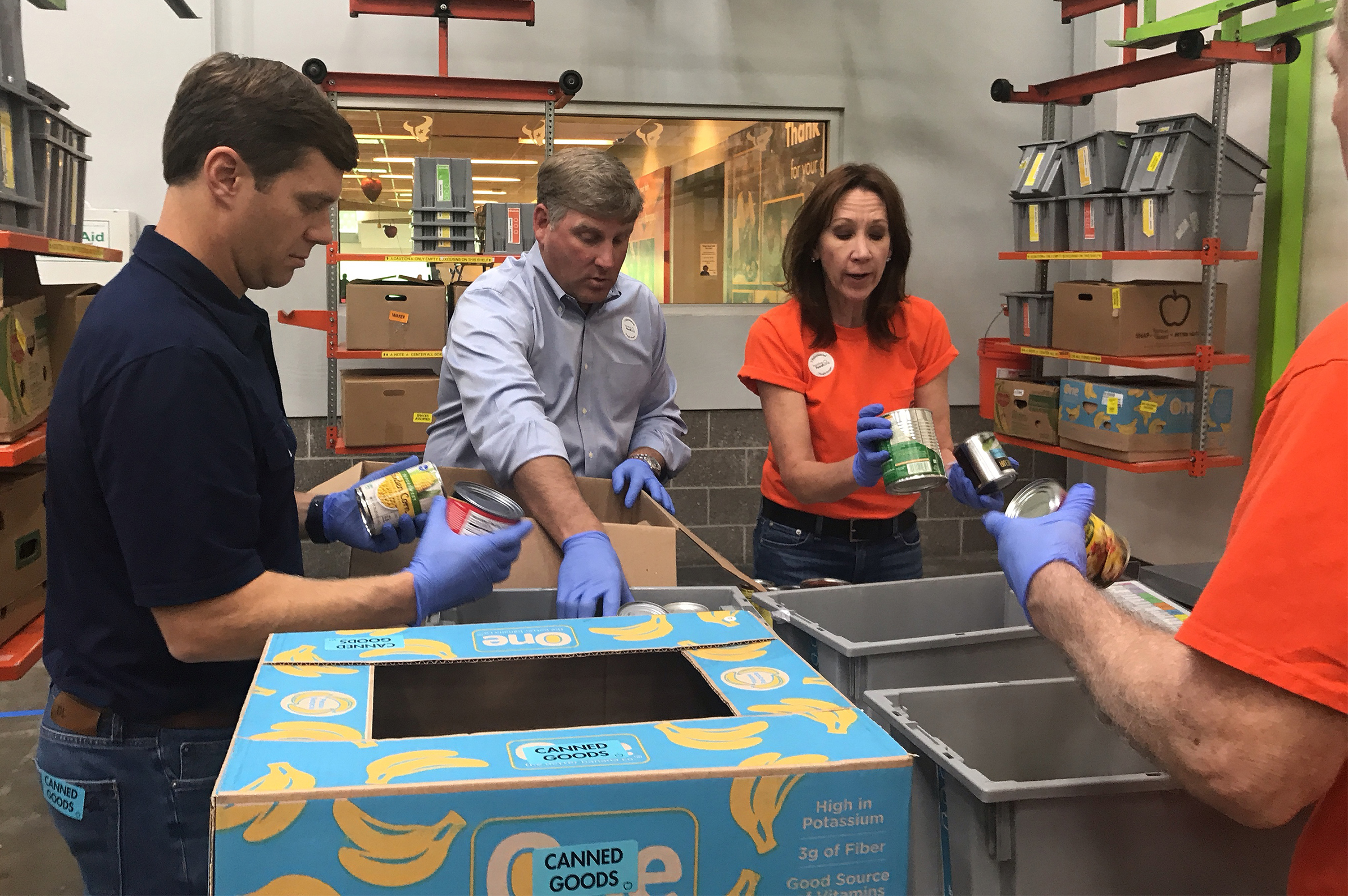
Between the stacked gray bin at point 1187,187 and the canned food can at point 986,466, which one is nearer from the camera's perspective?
the canned food can at point 986,466

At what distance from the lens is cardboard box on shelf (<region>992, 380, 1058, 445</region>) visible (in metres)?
4.95

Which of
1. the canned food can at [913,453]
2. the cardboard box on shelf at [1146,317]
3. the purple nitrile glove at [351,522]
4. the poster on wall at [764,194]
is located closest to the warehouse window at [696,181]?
the poster on wall at [764,194]

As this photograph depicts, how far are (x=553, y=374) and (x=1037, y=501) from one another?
1253 millimetres

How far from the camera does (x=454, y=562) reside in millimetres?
1392

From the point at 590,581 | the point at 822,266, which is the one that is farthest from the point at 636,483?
the point at 822,266

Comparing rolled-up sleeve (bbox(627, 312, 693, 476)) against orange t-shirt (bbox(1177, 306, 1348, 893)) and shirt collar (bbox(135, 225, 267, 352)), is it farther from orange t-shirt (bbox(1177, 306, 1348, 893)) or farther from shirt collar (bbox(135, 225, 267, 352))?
orange t-shirt (bbox(1177, 306, 1348, 893))

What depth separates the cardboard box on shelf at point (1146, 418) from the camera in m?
4.46

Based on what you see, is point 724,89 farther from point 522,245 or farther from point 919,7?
point 522,245

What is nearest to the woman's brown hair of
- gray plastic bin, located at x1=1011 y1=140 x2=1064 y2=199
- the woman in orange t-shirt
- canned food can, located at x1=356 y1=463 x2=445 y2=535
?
the woman in orange t-shirt

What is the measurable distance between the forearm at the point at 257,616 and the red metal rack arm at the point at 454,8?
11.9 ft

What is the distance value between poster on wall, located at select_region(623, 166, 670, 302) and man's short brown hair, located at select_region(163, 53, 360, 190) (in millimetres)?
4394

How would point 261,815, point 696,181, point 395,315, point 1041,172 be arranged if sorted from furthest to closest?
point 696,181, point 1041,172, point 395,315, point 261,815

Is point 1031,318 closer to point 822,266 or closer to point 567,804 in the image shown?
point 822,266

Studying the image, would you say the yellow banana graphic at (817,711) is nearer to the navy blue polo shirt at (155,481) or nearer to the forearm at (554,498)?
the navy blue polo shirt at (155,481)
